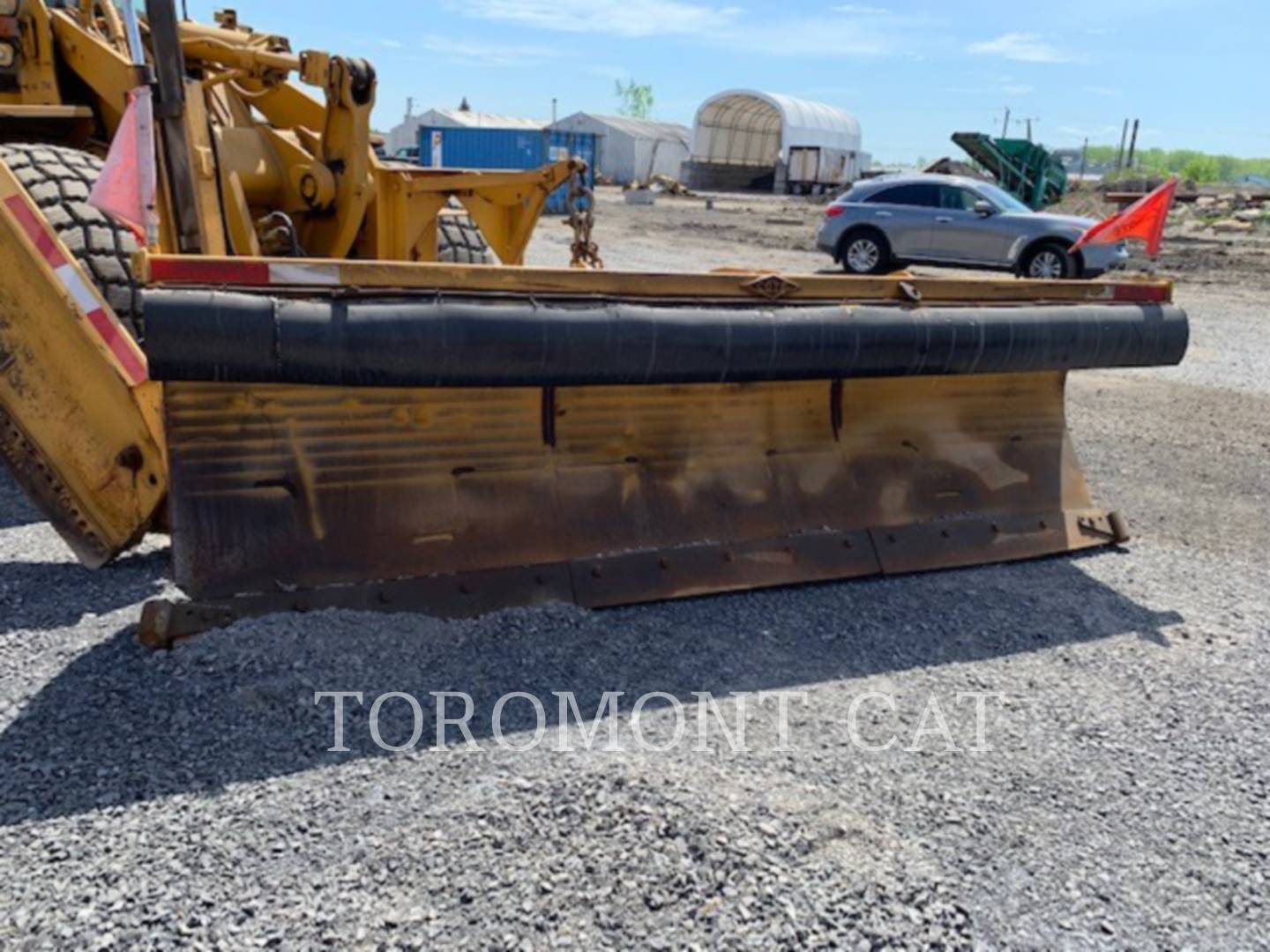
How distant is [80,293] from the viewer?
137 inches

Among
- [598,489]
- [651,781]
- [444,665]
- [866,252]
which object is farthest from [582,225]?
[866,252]

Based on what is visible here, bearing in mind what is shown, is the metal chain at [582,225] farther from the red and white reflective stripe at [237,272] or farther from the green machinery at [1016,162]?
the green machinery at [1016,162]

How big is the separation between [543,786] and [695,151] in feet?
167

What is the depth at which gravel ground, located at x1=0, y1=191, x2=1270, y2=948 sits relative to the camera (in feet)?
7.55

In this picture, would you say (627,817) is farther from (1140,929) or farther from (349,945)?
(1140,929)

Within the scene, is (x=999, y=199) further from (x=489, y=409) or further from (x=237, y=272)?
(x=237, y=272)

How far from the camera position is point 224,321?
2.98 meters

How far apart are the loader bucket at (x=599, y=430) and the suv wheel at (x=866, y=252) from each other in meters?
12.9

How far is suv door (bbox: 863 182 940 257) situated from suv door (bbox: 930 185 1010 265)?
131mm

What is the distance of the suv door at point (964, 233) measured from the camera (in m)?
16.1

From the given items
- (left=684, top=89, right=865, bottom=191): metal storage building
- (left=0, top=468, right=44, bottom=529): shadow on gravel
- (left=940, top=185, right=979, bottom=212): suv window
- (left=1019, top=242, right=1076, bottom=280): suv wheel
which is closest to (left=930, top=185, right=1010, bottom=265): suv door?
(left=940, top=185, right=979, bottom=212): suv window

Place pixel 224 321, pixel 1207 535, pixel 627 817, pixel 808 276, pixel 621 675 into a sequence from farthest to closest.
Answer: pixel 1207 535
pixel 808 276
pixel 621 675
pixel 224 321
pixel 627 817

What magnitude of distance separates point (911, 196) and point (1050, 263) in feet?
7.88

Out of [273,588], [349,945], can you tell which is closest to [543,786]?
[349,945]
